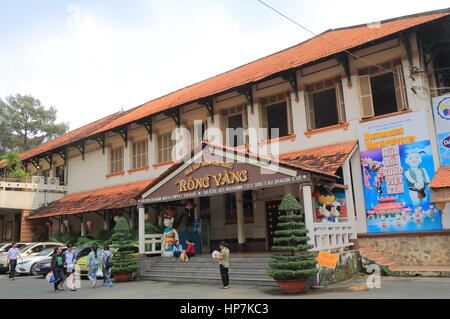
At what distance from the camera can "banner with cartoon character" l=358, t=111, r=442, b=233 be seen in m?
13.3

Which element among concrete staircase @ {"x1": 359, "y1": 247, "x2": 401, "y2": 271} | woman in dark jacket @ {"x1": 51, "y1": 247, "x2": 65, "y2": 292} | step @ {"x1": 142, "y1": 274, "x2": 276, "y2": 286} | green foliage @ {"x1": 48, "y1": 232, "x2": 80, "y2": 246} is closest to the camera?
step @ {"x1": 142, "y1": 274, "x2": 276, "y2": 286}

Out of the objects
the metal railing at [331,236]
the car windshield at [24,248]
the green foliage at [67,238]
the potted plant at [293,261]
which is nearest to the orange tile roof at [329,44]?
the metal railing at [331,236]

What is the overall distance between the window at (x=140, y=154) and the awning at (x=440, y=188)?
49.7 ft

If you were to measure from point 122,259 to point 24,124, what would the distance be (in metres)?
48.6

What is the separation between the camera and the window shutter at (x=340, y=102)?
15.5 m

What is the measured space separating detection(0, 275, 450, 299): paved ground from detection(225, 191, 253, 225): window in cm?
546

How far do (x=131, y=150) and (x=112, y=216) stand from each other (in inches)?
161

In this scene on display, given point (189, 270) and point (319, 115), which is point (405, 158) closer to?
point (319, 115)

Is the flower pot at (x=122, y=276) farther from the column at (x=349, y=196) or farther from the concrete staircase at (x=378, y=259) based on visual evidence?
the concrete staircase at (x=378, y=259)

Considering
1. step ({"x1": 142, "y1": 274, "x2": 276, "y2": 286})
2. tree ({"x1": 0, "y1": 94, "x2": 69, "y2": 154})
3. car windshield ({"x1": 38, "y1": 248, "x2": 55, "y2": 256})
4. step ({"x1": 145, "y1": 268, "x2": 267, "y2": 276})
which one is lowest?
step ({"x1": 142, "y1": 274, "x2": 276, "y2": 286})

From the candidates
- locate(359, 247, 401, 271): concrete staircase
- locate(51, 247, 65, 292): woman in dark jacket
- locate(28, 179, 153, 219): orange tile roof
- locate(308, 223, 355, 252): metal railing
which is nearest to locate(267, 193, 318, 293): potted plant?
locate(308, 223, 355, 252): metal railing

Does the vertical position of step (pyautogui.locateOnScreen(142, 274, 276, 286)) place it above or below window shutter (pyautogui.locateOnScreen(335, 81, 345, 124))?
below

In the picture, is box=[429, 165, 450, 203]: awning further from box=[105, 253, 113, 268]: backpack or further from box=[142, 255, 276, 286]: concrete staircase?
box=[105, 253, 113, 268]: backpack

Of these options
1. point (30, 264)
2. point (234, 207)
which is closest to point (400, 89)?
point (234, 207)
